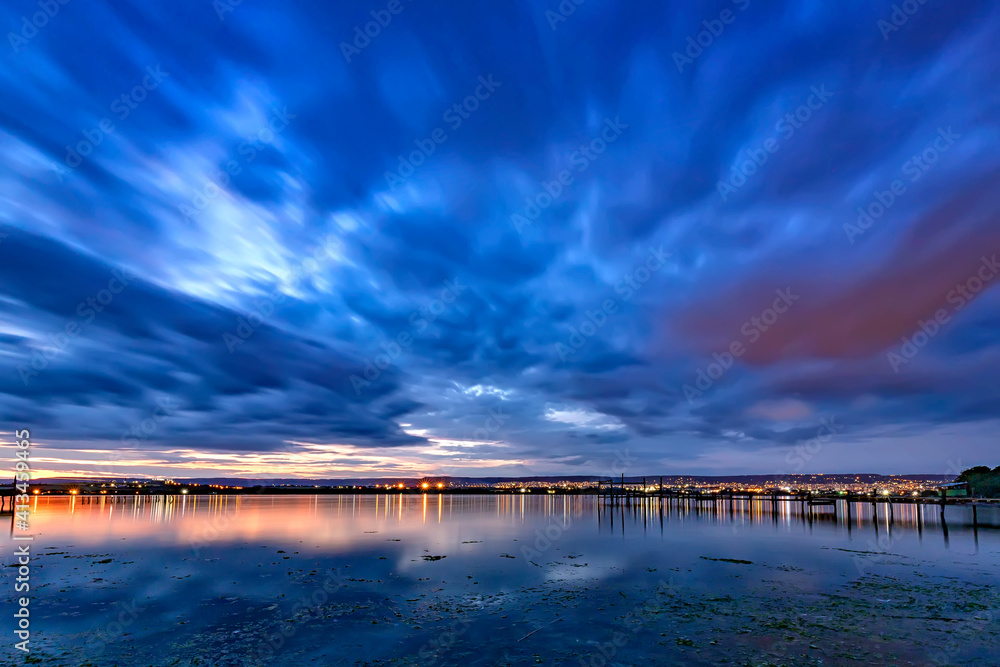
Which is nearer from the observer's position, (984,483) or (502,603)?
(502,603)

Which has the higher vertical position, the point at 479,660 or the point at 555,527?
the point at 479,660

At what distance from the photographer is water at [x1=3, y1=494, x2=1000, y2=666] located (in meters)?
18.4

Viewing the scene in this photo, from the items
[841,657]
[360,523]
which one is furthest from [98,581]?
[360,523]

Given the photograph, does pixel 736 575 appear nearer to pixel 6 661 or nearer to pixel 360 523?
pixel 6 661

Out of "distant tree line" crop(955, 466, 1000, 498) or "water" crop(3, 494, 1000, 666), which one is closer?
"water" crop(3, 494, 1000, 666)

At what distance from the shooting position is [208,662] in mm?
17062

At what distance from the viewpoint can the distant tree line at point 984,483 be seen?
137m

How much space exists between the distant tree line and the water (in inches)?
4764

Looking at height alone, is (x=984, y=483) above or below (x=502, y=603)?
below

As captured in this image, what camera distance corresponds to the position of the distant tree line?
449ft

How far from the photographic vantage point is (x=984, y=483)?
144 meters

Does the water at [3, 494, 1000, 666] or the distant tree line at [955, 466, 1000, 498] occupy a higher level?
the water at [3, 494, 1000, 666]

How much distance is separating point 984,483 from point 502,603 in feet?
590

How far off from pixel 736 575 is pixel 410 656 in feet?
80.5
